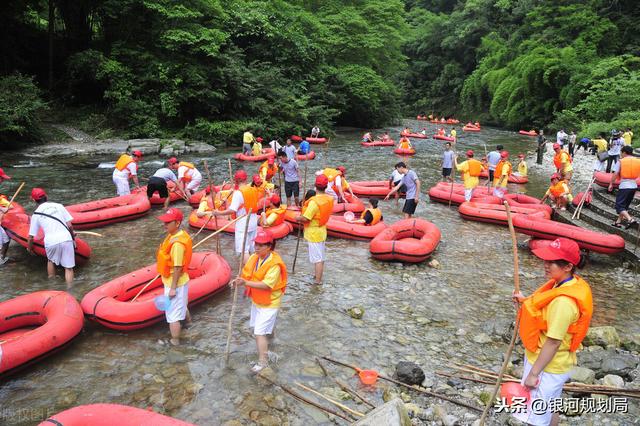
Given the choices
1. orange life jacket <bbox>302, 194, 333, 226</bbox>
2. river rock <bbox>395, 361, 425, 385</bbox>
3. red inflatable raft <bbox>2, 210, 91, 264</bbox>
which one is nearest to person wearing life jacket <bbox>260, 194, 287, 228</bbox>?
orange life jacket <bbox>302, 194, 333, 226</bbox>

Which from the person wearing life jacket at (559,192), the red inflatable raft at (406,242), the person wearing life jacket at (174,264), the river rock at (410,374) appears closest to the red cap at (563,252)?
the river rock at (410,374)

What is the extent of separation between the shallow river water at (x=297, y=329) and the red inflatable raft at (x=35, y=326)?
0.80 feet

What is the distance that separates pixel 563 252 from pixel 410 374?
7.99 feet

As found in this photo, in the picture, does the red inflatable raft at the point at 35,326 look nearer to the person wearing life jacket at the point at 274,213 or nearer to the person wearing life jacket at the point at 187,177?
the person wearing life jacket at the point at 274,213

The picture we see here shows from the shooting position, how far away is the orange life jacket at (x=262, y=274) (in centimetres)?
479

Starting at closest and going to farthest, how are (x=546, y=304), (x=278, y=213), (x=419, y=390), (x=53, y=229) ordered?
(x=546, y=304) < (x=419, y=390) < (x=53, y=229) < (x=278, y=213)

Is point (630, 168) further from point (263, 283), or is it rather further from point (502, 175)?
point (263, 283)

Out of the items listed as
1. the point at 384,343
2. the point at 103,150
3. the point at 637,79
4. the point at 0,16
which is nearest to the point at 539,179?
the point at 637,79

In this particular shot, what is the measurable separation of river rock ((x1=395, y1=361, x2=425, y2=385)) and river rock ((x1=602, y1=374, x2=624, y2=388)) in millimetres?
2069

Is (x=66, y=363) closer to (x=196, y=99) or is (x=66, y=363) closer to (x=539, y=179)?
(x=539, y=179)

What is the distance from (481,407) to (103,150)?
1906 centimetres

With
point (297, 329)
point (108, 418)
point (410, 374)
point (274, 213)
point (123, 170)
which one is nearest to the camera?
point (108, 418)

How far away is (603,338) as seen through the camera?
5672 mm

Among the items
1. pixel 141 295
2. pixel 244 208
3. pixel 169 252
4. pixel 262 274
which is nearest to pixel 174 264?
pixel 169 252
